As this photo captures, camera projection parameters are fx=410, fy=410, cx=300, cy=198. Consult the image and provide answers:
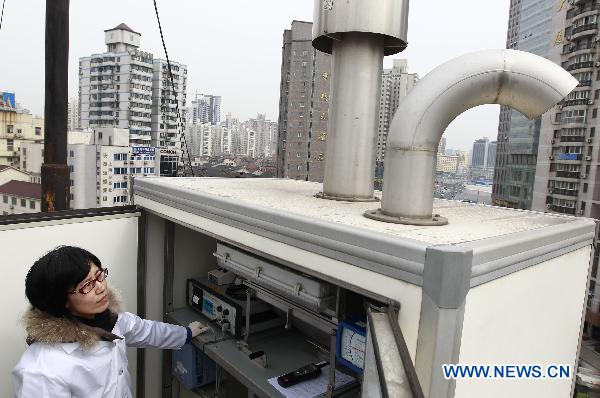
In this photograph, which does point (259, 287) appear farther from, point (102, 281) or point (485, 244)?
point (485, 244)

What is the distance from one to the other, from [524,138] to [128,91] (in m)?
35.5

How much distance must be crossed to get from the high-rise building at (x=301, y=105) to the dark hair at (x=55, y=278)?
30.9 metres

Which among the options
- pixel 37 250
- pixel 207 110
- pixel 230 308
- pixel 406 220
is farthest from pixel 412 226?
pixel 207 110

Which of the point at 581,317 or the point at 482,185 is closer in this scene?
the point at 581,317

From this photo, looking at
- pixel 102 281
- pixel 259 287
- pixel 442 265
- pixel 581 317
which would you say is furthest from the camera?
pixel 259 287

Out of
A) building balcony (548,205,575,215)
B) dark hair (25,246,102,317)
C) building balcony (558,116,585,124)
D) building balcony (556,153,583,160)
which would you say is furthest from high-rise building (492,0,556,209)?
dark hair (25,246,102,317)

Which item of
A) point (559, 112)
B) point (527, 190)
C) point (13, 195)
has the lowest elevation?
point (13, 195)

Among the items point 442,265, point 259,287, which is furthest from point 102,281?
point 442,265

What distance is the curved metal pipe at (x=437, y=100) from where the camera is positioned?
1.95 metres

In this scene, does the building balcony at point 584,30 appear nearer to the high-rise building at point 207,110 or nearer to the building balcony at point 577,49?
the building balcony at point 577,49

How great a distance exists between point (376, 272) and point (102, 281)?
1328mm

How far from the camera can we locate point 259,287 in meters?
2.85

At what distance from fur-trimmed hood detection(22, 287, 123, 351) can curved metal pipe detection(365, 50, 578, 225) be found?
1.44 meters

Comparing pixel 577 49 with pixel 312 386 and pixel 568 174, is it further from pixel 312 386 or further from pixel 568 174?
pixel 312 386
